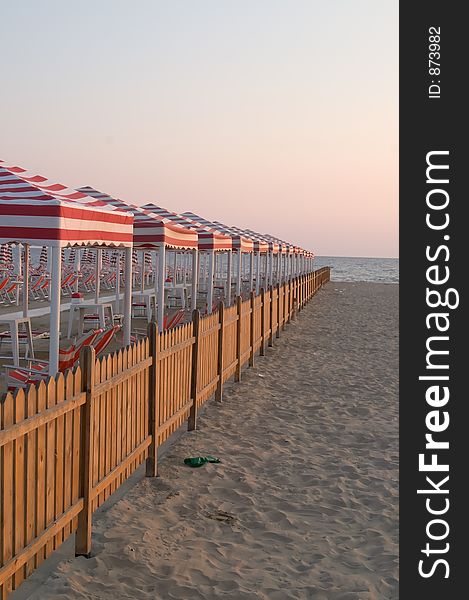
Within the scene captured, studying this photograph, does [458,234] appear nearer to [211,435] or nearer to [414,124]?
[414,124]

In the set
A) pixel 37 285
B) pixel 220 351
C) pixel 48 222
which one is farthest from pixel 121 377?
pixel 37 285

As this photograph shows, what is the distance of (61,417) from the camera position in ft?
11.4

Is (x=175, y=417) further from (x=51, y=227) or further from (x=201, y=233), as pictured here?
(x=201, y=233)

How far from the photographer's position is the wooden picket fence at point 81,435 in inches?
119

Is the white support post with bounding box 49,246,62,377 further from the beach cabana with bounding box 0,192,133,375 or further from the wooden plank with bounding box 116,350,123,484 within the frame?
the wooden plank with bounding box 116,350,123,484

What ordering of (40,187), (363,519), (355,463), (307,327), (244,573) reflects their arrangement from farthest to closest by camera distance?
(307,327)
(40,187)
(355,463)
(363,519)
(244,573)

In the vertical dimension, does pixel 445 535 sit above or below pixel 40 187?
below

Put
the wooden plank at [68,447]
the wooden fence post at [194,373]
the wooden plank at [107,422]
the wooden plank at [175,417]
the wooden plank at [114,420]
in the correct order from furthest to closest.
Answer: the wooden fence post at [194,373] → the wooden plank at [175,417] → the wooden plank at [114,420] → the wooden plank at [107,422] → the wooden plank at [68,447]

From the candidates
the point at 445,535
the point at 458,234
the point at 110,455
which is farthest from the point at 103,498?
the point at 458,234

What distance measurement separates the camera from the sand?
3.61 m

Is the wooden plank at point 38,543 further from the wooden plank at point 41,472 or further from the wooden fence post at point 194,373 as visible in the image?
the wooden fence post at point 194,373

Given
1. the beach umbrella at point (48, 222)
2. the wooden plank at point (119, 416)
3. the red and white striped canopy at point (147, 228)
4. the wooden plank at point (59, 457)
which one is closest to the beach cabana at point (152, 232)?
the red and white striped canopy at point (147, 228)

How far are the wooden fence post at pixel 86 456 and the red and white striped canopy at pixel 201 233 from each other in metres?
8.27

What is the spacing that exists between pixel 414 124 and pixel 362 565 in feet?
10.3
